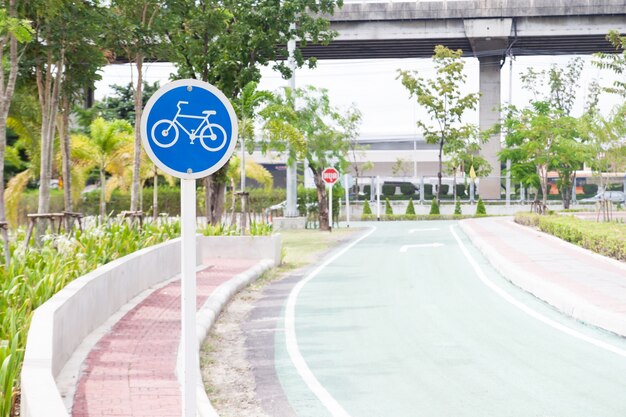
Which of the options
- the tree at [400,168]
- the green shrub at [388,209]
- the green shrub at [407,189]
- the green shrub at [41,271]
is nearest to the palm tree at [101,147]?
the green shrub at [388,209]

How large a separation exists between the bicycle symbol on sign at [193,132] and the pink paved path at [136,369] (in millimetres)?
2223

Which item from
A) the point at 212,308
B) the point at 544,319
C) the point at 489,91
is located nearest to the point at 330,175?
the point at 489,91

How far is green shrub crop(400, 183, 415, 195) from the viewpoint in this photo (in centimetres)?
7038

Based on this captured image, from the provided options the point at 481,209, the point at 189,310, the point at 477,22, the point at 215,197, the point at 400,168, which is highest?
the point at 477,22

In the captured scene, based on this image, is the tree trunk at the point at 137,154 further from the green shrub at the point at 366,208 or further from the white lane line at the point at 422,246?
the green shrub at the point at 366,208

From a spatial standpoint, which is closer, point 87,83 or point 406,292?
point 406,292

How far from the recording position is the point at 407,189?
2790 inches

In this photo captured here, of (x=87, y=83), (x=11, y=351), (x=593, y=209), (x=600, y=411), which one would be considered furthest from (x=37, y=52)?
(x=593, y=209)

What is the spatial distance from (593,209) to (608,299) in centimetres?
4511

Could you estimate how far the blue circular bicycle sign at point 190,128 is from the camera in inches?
246

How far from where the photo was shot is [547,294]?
15.0 metres

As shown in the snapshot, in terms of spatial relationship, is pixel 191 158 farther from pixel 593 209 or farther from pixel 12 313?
pixel 593 209

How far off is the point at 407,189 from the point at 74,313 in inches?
2436

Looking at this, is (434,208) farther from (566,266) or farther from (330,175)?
(566,266)
